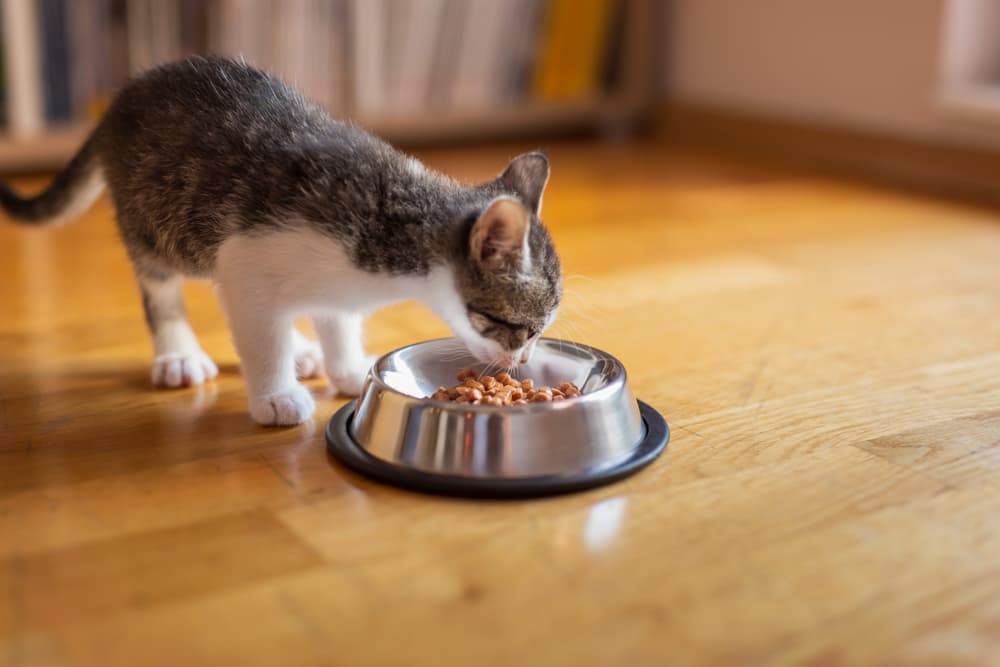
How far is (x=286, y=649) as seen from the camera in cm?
109

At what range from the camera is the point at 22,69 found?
10.8 feet

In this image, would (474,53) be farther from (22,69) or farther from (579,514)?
(579,514)

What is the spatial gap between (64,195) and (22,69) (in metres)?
1.52

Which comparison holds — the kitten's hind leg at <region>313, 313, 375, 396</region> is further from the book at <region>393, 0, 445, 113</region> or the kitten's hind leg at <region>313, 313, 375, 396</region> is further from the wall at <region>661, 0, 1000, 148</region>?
the book at <region>393, 0, 445, 113</region>

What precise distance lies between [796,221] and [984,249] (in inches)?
19.2

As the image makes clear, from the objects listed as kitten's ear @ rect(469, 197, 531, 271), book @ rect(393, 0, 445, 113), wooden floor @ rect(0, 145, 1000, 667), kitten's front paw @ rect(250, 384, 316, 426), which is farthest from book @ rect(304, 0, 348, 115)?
kitten's ear @ rect(469, 197, 531, 271)

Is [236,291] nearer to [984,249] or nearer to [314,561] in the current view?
[314,561]

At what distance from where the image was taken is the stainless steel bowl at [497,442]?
1416 millimetres

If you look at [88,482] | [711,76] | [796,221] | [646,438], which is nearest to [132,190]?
[88,482]

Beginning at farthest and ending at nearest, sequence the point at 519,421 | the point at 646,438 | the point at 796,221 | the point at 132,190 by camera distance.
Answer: the point at 796,221 → the point at 132,190 → the point at 646,438 → the point at 519,421

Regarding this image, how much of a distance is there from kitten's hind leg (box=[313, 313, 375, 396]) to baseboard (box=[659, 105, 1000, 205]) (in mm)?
2043

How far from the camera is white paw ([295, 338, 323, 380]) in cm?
192

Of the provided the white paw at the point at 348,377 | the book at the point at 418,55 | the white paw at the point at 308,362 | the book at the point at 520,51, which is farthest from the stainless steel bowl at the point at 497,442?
the book at the point at 520,51

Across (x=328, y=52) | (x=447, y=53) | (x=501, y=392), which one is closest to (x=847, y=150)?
(x=447, y=53)
